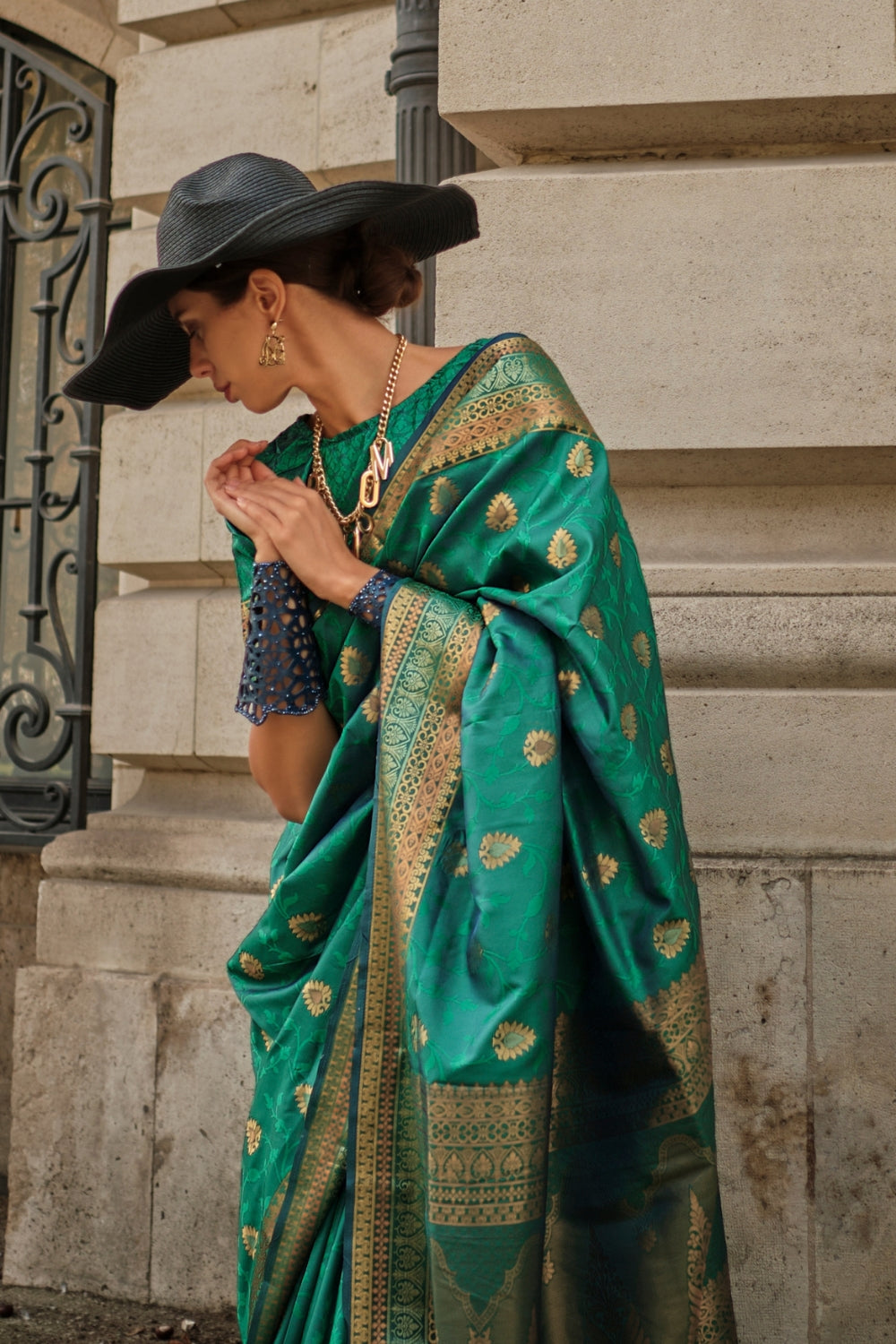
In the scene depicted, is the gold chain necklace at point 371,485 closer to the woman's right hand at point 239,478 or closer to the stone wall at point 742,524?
the woman's right hand at point 239,478

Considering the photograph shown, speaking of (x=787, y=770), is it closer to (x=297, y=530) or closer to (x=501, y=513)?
(x=501, y=513)

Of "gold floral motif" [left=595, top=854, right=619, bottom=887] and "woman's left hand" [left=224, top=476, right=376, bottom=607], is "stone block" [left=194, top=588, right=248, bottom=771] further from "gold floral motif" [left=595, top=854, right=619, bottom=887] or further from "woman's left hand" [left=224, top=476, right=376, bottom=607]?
"gold floral motif" [left=595, top=854, right=619, bottom=887]

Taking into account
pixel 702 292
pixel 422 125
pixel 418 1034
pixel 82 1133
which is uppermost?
pixel 422 125

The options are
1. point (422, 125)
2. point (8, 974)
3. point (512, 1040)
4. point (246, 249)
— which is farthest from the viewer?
point (8, 974)

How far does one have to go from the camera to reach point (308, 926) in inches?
75.0

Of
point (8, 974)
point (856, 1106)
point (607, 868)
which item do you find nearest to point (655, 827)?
point (607, 868)

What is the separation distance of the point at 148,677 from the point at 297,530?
1713 millimetres

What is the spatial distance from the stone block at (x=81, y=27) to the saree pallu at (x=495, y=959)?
2.90m

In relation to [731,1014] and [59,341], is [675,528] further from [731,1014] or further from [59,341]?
[59,341]

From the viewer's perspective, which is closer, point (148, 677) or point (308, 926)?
→ point (308, 926)

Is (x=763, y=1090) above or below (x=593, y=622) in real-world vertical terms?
below

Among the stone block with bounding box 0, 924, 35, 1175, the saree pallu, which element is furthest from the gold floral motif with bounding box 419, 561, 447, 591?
the stone block with bounding box 0, 924, 35, 1175

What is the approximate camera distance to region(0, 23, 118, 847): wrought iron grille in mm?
3812

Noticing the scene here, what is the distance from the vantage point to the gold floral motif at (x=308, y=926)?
6.24 feet
